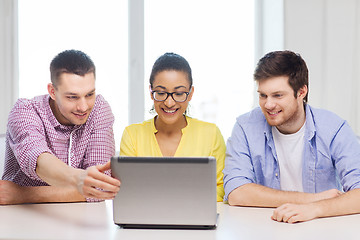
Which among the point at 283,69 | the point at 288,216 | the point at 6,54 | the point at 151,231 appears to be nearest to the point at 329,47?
the point at 283,69

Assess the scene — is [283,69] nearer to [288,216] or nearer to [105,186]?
[288,216]

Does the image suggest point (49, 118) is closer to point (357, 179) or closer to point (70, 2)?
point (357, 179)

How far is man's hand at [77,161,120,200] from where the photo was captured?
1598mm

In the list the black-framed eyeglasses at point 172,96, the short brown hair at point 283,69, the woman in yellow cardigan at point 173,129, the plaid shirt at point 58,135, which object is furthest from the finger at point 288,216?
the plaid shirt at point 58,135

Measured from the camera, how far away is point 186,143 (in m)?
2.36

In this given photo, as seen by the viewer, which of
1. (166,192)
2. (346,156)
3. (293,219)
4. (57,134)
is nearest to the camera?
(166,192)

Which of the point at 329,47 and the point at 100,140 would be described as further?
the point at 329,47

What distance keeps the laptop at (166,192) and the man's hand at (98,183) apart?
0.02m

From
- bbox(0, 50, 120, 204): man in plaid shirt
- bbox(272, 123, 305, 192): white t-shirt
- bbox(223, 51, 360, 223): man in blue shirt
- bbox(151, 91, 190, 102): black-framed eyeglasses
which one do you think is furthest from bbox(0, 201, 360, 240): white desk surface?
bbox(151, 91, 190, 102): black-framed eyeglasses

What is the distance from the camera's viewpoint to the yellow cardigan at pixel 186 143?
2.35 metres

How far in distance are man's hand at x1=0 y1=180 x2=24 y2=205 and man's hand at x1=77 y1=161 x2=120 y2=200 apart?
17.9 inches

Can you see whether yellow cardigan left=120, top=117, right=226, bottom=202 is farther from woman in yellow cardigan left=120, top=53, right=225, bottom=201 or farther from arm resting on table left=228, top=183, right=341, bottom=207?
arm resting on table left=228, top=183, right=341, bottom=207

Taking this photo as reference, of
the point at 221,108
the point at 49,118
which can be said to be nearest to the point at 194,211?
the point at 49,118

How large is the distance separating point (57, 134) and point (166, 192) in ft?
2.67
